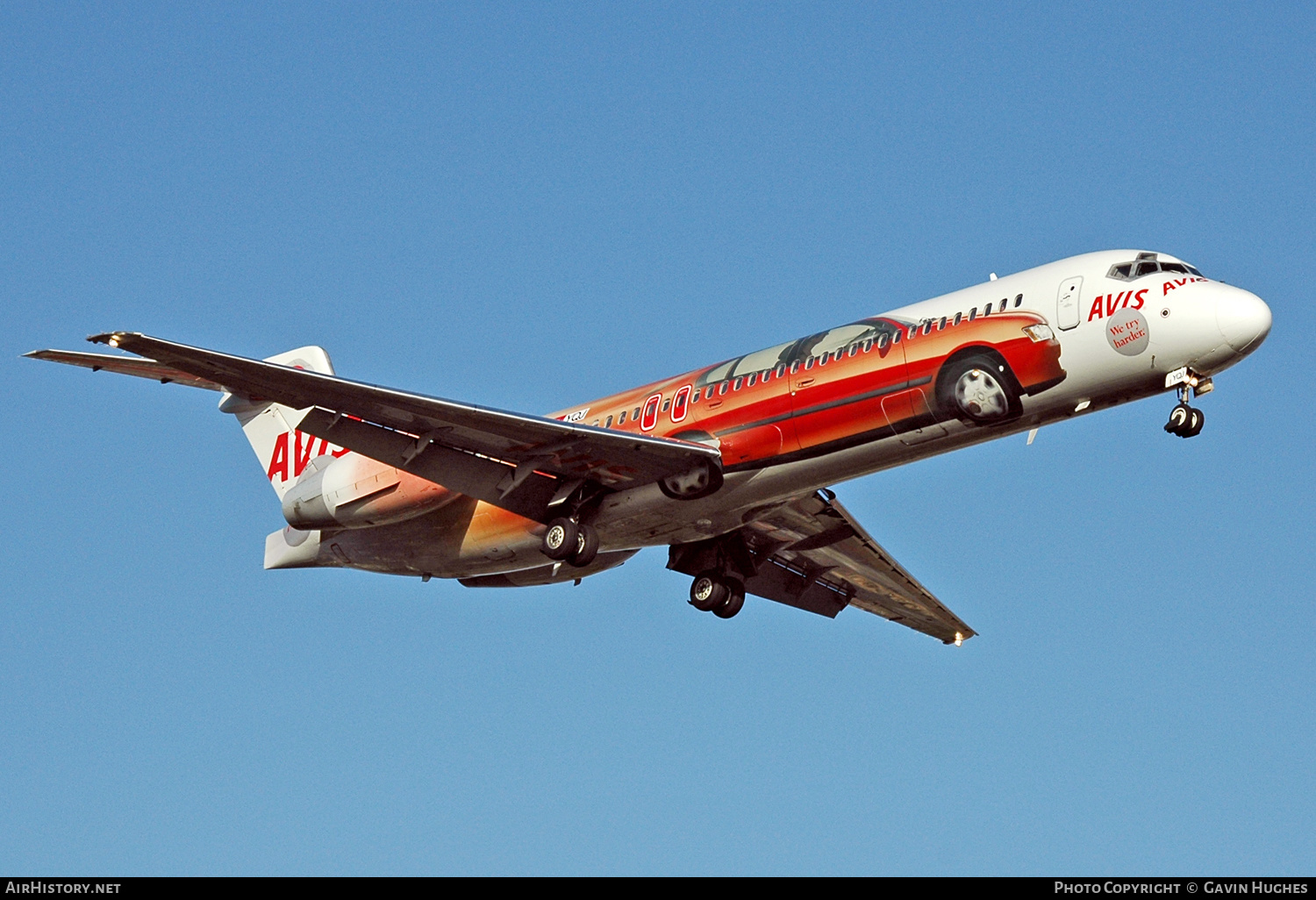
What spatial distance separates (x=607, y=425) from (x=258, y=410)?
1024 centimetres

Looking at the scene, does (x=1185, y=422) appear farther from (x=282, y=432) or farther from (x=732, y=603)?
(x=282, y=432)

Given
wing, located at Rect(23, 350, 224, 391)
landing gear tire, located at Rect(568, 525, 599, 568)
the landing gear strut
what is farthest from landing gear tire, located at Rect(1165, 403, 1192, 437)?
wing, located at Rect(23, 350, 224, 391)

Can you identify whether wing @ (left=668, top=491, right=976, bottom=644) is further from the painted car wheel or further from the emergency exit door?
the emergency exit door

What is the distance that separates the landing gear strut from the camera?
99.0 ft

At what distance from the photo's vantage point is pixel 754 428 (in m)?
33.6

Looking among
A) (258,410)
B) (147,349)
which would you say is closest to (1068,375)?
(147,349)

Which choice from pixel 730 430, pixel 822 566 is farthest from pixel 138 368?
pixel 822 566

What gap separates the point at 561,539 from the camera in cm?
3531

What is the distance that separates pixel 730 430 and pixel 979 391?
5.00 metres

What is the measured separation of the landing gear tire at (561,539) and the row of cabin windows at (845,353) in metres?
3.01

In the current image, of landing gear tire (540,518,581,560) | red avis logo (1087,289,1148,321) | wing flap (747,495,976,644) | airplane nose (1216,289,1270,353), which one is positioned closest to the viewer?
airplane nose (1216,289,1270,353)

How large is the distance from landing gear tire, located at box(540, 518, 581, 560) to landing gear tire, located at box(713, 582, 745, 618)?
570 centimetres
